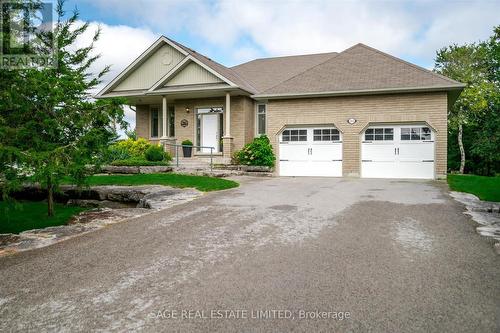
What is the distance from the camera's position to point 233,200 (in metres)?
8.70

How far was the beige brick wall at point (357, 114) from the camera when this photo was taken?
1478 centimetres

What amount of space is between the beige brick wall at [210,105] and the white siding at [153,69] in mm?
1412

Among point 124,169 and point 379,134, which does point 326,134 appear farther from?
point 124,169

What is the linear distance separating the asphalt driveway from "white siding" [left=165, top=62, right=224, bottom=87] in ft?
40.2

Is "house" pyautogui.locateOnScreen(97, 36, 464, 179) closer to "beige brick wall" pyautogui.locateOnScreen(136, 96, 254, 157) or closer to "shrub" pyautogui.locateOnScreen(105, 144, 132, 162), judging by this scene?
"beige brick wall" pyautogui.locateOnScreen(136, 96, 254, 157)

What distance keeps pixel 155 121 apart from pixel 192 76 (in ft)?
13.6

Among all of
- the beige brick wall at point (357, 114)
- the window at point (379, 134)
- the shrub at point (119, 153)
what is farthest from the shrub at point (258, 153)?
the shrub at point (119, 153)

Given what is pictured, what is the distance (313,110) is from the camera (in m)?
16.5

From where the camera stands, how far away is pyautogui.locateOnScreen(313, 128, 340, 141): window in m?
16.3

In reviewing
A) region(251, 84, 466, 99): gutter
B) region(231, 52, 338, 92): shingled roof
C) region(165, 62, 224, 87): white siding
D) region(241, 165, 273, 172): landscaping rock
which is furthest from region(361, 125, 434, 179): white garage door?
region(165, 62, 224, 87): white siding

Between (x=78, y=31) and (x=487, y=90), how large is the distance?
2679 centimetres

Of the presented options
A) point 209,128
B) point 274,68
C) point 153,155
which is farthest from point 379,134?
point 153,155

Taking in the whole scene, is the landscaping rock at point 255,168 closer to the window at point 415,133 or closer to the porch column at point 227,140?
the porch column at point 227,140

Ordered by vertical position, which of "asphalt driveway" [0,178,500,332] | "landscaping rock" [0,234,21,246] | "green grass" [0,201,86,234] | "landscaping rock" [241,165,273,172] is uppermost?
"landscaping rock" [241,165,273,172]
